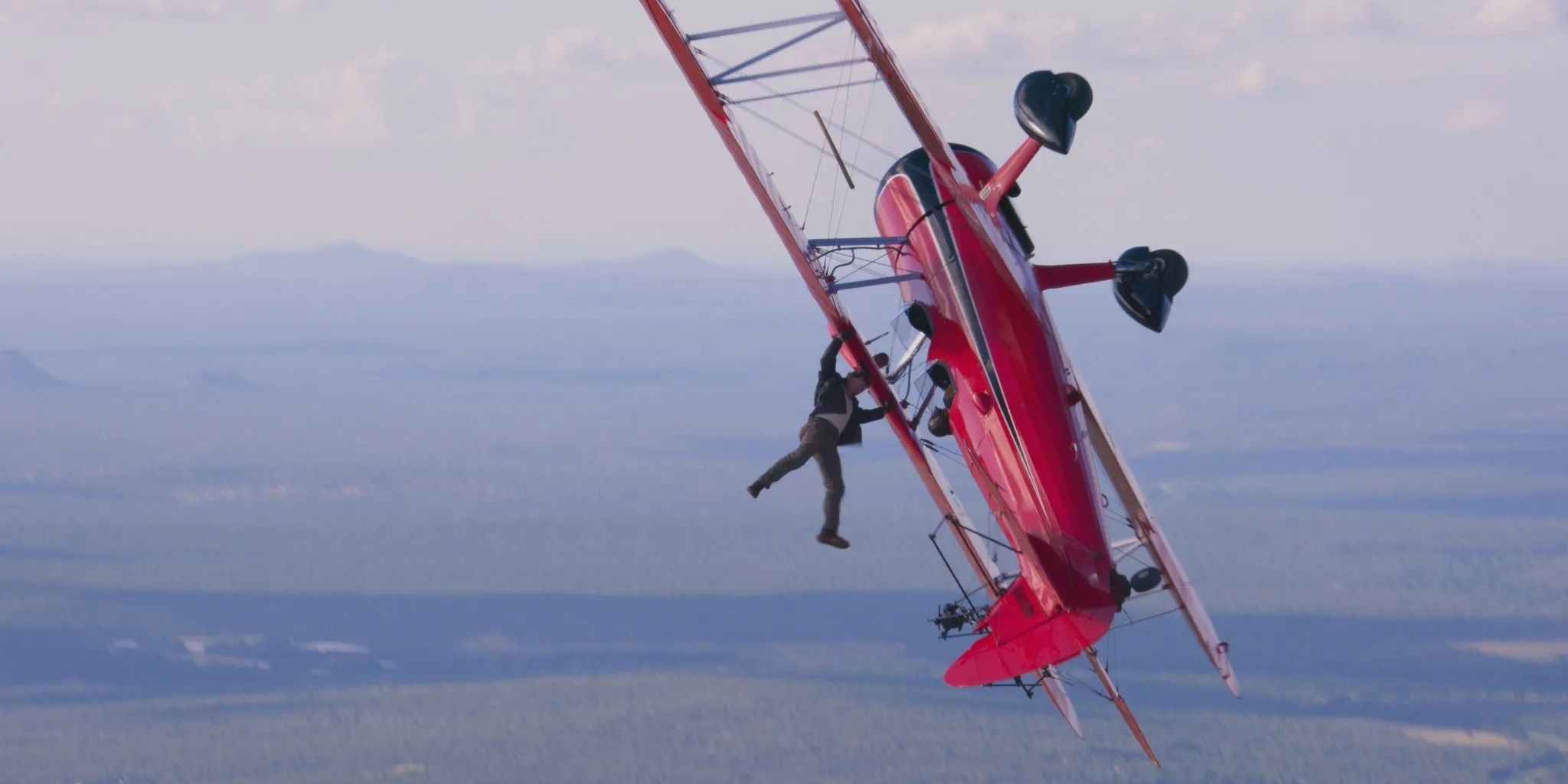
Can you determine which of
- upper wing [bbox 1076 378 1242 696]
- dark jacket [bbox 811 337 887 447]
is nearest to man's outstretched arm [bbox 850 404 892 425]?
dark jacket [bbox 811 337 887 447]

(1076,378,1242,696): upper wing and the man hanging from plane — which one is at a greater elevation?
the man hanging from plane

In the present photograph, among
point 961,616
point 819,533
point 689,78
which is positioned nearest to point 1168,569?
point 961,616

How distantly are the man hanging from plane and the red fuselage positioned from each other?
1798 millimetres

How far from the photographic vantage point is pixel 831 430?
87.9 ft

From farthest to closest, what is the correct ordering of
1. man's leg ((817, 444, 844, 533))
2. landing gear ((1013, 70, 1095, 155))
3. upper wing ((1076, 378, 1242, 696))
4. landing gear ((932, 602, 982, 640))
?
upper wing ((1076, 378, 1242, 696)) → landing gear ((932, 602, 982, 640)) → man's leg ((817, 444, 844, 533)) → landing gear ((1013, 70, 1095, 155))

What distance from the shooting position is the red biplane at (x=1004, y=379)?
26.5m

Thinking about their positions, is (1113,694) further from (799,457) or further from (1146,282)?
(799,457)

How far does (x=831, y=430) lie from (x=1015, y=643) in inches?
158

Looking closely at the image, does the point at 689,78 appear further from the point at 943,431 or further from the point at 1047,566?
the point at 1047,566

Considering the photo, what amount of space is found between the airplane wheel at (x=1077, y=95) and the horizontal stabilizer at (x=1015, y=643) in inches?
270

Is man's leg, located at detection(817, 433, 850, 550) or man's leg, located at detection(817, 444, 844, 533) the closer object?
man's leg, located at detection(817, 433, 850, 550)

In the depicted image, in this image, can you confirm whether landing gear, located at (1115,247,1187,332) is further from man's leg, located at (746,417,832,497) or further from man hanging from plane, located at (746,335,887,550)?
man's leg, located at (746,417,832,497)

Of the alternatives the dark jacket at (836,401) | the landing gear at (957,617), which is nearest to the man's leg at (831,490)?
the dark jacket at (836,401)

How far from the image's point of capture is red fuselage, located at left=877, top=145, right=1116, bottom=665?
86.9 ft
